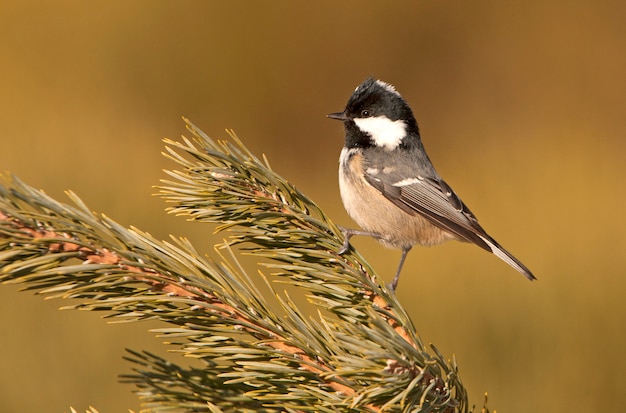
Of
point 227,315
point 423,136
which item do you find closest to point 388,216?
point 227,315

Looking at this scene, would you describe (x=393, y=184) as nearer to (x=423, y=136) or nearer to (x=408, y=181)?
(x=408, y=181)

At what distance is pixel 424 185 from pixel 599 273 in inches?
20.0

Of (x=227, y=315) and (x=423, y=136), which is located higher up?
(x=423, y=136)

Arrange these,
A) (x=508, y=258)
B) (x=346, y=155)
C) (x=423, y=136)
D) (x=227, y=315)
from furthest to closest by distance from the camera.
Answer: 1. (x=423, y=136)
2. (x=346, y=155)
3. (x=508, y=258)
4. (x=227, y=315)

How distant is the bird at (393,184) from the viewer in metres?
1.88

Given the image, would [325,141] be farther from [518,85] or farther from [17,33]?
[17,33]

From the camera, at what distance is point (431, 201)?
1924 mm

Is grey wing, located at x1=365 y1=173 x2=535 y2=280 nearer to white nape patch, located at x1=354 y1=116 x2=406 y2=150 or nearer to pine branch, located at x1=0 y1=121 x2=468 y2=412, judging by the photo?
white nape patch, located at x1=354 y1=116 x2=406 y2=150

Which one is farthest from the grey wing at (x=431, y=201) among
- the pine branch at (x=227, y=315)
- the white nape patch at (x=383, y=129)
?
the pine branch at (x=227, y=315)

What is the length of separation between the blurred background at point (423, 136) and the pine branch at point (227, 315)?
30.4 inches

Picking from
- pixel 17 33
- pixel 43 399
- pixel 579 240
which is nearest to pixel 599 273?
pixel 579 240

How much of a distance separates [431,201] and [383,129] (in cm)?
29

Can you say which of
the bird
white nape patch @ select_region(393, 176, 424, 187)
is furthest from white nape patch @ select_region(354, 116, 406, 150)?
white nape patch @ select_region(393, 176, 424, 187)

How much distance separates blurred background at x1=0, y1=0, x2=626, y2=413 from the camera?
167 cm
